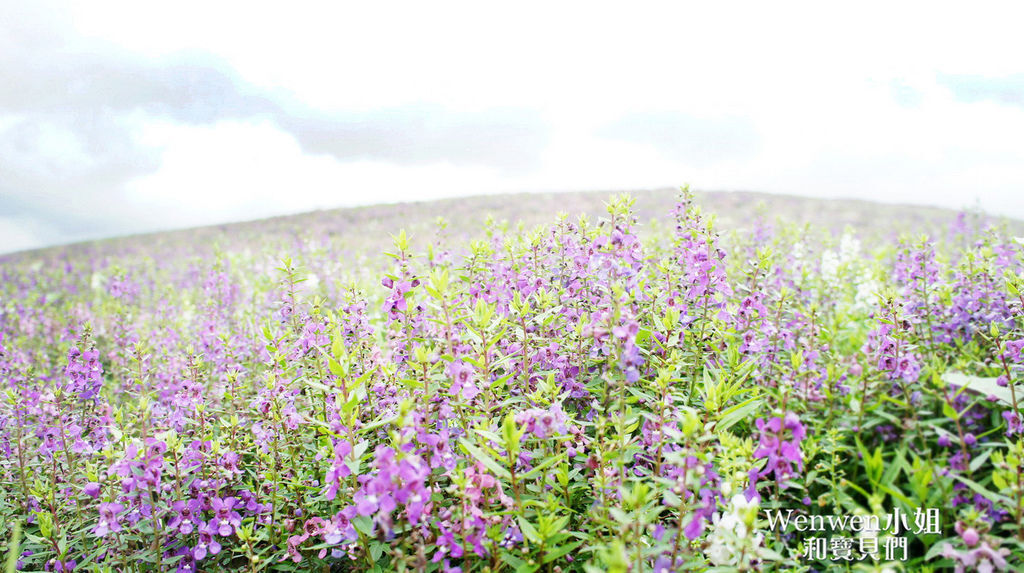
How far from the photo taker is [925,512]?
2.75 meters

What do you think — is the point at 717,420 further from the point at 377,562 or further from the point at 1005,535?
the point at 1005,535

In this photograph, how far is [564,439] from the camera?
235 cm

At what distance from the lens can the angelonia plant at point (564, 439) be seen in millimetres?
2314

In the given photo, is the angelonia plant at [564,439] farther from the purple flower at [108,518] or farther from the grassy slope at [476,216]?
the grassy slope at [476,216]

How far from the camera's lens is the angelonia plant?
7.59 feet

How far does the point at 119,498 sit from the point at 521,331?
2.36 meters

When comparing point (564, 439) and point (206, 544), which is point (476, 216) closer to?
point (206, 544)

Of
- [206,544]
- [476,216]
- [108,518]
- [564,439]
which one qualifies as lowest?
[206,544]

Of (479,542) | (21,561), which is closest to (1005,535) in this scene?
(479,542)

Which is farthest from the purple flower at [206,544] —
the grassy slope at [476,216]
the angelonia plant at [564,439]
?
the grassy slope at [476,216]

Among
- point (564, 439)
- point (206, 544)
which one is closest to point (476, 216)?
point (206, 544)

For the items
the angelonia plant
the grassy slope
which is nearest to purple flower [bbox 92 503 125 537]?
the angelonia plant

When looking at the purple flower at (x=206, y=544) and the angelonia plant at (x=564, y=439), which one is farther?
the purple flower at (x=206, y=544)

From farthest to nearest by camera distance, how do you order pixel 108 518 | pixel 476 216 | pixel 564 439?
pixel 476 216 → pixel 108 518 → pixel 564 439
